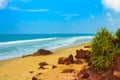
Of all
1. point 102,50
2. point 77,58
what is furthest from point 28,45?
point 102,50

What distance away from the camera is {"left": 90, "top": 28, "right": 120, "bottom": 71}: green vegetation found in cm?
1414

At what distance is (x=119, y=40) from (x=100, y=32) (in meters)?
1.06

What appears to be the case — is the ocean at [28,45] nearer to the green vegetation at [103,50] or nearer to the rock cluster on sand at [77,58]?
the rock cluster on sand at [77,58]

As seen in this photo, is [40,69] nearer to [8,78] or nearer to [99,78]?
[8,78]

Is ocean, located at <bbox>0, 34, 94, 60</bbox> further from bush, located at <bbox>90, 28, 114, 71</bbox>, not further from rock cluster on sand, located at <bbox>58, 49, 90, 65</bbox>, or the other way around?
bush, located at <bbox>90, 28, 114, 71</bbox>

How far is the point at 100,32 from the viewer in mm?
15492

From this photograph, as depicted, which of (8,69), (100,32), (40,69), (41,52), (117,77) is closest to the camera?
(117,77)

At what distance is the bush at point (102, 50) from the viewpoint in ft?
46.4

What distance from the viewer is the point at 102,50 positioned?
1472 cm

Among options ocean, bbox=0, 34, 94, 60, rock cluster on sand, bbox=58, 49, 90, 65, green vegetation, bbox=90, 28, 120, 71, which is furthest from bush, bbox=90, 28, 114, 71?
ocean, bbox=0, 34, 94, 60

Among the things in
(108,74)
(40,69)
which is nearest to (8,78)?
(40,69)

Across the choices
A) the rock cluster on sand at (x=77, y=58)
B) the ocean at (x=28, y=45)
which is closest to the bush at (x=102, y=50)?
the rock cluster on sand at (x=77, y=58)

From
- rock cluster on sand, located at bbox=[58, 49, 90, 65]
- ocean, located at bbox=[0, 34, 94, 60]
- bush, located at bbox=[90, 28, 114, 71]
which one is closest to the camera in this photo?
bush, located at bbox=[90, 28, 114, 71]

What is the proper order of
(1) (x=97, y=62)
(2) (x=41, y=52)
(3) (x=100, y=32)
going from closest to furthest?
(1) (x=97, y=62) < (3) (x=100, y=32) < (2) (x=41, y=52)
